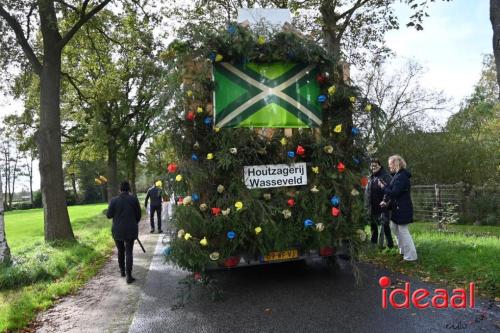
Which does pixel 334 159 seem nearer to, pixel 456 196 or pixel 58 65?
pixel 58 65

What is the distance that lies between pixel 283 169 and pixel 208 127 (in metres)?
1.20

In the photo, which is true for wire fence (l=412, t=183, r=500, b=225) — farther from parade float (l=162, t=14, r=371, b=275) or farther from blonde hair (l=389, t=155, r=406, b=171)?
parade float (l=162, t=14, r=371, b=275)

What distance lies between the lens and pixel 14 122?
26.7m

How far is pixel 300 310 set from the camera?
4996 millimetres

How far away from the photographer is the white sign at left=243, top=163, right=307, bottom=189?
226 inches

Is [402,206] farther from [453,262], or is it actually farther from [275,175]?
[275,175]

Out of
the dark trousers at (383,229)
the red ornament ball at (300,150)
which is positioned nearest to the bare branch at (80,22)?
the red ornament ball at (300,150)

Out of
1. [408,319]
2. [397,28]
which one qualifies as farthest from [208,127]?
[397,28]

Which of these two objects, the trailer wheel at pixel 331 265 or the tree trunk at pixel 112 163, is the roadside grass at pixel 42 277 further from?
the tree trunk at pixel 112 163

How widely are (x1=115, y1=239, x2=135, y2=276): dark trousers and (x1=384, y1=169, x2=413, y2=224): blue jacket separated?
4.61 m

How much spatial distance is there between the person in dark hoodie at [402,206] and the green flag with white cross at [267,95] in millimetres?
1977

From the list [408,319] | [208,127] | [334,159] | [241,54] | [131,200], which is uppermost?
[241,54]

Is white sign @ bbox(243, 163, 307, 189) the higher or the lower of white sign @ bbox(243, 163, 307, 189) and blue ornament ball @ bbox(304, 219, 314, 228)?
the higher

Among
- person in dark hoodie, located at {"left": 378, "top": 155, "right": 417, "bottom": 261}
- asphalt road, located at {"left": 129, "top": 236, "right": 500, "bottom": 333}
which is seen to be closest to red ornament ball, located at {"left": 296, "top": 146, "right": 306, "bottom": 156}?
asphalt road, located at {"left": 129, "top": 236, "right": 500, "bottom": 333}
